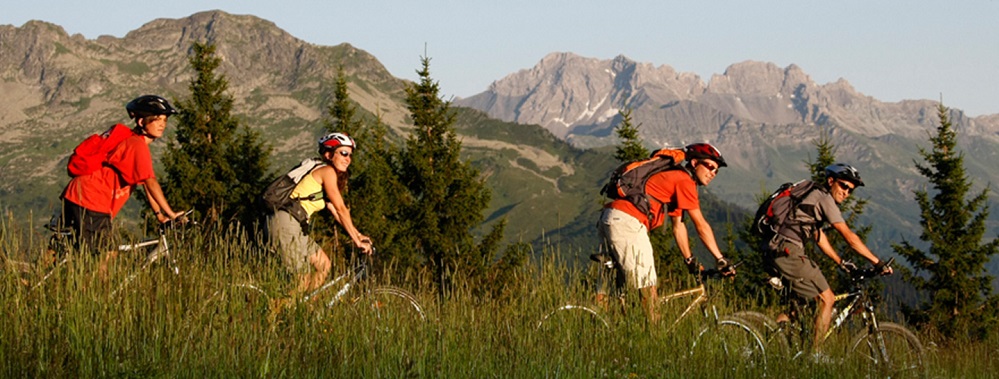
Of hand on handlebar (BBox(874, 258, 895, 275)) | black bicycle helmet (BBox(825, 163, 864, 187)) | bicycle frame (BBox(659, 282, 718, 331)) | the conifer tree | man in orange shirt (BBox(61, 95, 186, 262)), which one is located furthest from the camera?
the conifer tree

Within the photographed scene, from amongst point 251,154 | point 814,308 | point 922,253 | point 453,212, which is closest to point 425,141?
point 453,212

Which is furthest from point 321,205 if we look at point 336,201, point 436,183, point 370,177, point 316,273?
point 436,183

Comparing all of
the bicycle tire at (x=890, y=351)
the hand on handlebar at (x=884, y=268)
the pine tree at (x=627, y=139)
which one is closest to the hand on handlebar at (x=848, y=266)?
the hand on handlebar at (x=884, y=268)

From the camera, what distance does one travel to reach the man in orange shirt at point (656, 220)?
763 centimetres

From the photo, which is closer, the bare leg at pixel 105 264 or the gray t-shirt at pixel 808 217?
the bare leg at pixel 105 264

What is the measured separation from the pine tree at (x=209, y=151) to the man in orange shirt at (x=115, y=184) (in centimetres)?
3195

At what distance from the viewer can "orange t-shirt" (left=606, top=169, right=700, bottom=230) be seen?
25.6 feet

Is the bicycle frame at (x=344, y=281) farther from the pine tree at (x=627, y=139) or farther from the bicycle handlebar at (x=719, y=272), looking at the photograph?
the pine tree at (x=627, y=139)

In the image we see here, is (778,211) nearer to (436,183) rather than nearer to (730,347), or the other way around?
(730,347)

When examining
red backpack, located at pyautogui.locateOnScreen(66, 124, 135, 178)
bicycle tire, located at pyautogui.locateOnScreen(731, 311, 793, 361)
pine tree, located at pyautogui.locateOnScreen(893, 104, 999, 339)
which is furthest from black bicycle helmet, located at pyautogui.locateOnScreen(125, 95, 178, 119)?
pine tree, located at pyautogui.locateOnScreen(893, 104, 999, 339)

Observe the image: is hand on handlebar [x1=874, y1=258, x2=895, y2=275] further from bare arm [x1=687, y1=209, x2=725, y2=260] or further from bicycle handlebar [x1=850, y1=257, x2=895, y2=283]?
bare arm [x1=687, y1=209, x2=725, y2=260]

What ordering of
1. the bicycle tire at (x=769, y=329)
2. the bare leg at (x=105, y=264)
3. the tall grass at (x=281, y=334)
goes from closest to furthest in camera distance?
the tall grass at (x=281, y=334), the bare leg at (x=105, y=264), the bicycle tire at (x=769, y=329)

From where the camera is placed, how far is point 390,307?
652 centimetres

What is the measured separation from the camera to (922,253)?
4669cm
